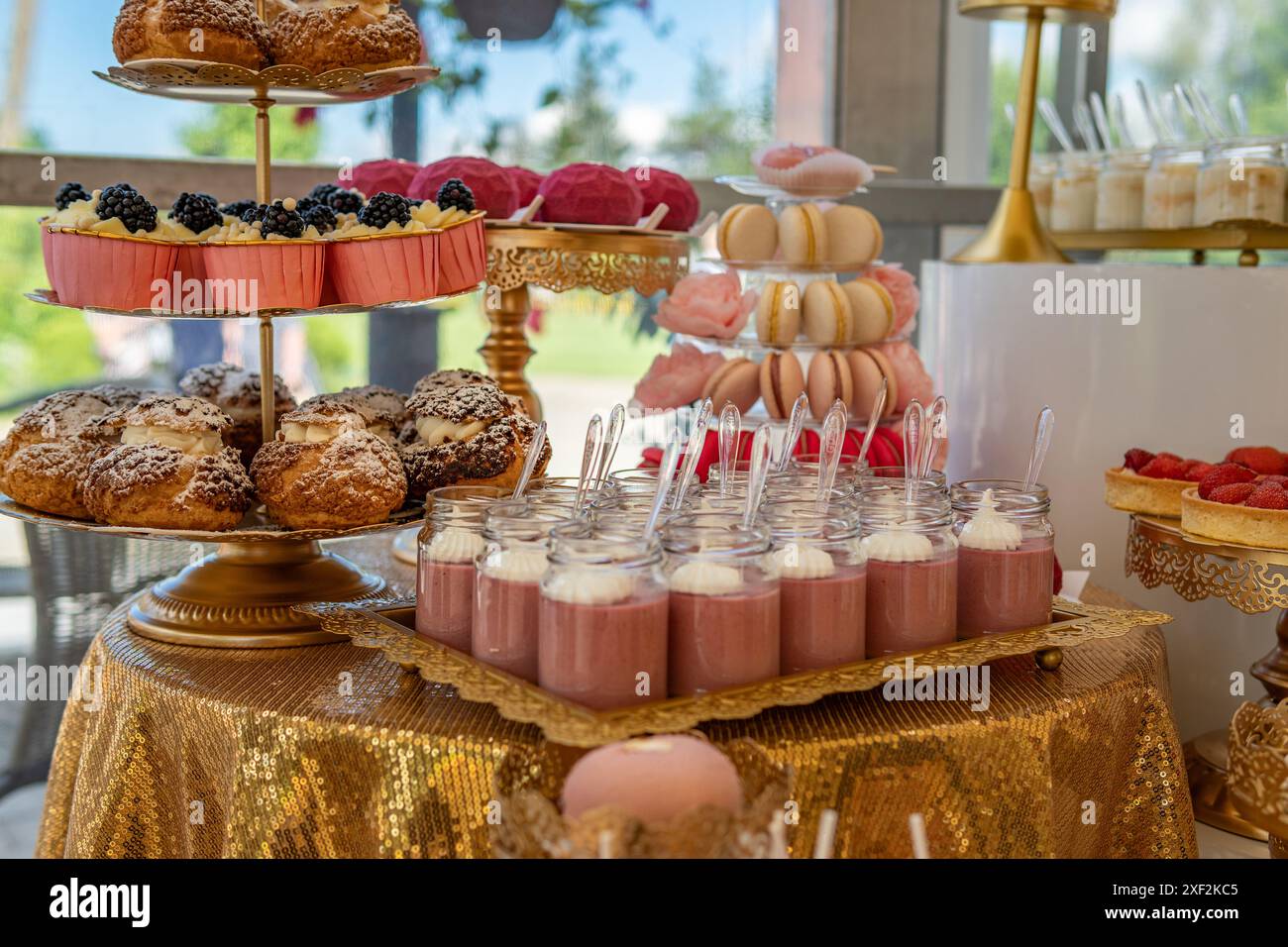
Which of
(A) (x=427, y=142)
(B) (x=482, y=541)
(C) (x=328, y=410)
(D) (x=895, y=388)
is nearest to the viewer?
(B) (x=482, y=541)

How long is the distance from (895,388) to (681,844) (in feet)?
4.02

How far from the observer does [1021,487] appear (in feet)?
4.87

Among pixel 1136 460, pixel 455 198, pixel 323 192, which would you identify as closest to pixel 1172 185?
pixel 1136 460

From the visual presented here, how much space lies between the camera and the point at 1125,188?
2.73 metres

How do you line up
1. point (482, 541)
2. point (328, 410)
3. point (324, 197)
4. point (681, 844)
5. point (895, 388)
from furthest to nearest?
point (895, 388), point (324, 197), point (328, 410), point (482, 541), point (681, 844)

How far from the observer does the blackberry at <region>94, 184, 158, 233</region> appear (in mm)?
1521

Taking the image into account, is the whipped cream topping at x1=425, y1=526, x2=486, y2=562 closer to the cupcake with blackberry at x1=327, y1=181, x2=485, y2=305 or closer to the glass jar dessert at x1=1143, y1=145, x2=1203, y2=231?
the cupcake with blackberry at x1=327, y1=181, x2=485, y2=305

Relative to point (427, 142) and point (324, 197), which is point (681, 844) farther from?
point (427, 142)

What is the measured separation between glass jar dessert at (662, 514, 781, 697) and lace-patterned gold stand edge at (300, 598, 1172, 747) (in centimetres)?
2

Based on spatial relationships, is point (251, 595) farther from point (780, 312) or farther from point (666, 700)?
point (780, 312)

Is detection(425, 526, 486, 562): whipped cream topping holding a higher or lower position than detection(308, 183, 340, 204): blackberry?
lower

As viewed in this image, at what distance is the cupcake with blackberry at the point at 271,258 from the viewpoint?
150 cm

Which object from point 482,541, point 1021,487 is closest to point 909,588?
point 1021,487

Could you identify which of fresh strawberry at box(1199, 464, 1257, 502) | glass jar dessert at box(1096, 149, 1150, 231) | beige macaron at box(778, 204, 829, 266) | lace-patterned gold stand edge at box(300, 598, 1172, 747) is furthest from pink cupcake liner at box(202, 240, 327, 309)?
glass jar dessert at box(1096, 149, 1150, 231)
